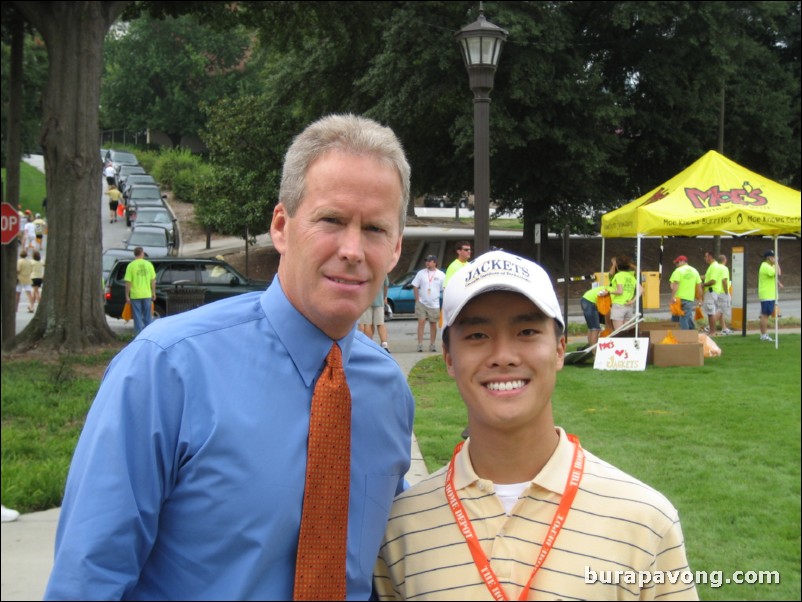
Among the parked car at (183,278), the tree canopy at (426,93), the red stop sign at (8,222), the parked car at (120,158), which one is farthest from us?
the parked car at (183,278)

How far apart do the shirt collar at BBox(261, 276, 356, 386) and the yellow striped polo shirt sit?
15.0 inches

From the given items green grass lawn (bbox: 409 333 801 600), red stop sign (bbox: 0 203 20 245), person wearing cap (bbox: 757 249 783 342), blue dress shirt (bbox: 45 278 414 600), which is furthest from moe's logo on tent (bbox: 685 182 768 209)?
red stop sign (bbox: 0 203 20 245)

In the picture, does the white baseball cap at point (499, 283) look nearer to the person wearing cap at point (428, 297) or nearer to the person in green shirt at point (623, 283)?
the person wearing cap at point (428, 297)

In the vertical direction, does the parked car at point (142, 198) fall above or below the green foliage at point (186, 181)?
below

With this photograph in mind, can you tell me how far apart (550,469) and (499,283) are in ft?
1.31

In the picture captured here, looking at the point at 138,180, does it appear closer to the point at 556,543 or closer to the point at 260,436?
the point at 260,436

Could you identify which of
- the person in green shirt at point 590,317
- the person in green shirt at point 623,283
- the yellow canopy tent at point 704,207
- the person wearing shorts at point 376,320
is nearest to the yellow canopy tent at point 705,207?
the yellow canopy tent at point 704,207

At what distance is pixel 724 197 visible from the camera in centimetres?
480

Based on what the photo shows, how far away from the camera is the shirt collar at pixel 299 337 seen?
191 centimetres

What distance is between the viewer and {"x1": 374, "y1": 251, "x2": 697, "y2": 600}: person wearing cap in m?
1.71

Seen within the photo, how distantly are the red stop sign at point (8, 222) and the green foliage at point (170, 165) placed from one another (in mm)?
9209

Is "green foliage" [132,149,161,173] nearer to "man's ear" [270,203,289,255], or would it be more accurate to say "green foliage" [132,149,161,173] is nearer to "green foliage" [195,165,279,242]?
"green foliage" [195,165,279,242]

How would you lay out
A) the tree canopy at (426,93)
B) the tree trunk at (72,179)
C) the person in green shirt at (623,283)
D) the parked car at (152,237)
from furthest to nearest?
the tree trunk at (72,179)
the parked car at (152,237)
the tree canopy at (426,93)
the person in green shirt at (623,283)

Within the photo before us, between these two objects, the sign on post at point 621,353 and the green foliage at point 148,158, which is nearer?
the green foliage at point 148,158
